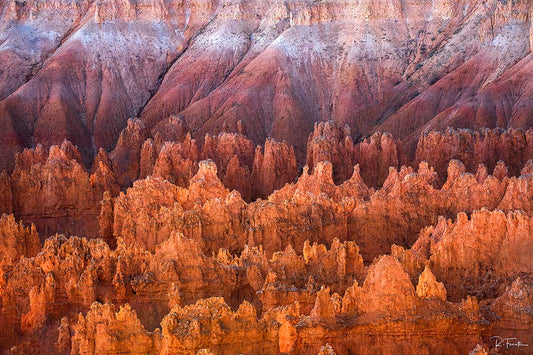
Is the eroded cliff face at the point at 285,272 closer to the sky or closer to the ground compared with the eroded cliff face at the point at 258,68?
closer to the ground

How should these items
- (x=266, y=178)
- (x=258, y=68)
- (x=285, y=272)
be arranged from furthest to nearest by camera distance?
(x=258, y=68)
(x=266, y=178)
(x=285, y=272)

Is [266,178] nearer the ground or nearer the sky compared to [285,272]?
nearer the sky

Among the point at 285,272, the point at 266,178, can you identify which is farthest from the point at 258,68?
the point at 285,272

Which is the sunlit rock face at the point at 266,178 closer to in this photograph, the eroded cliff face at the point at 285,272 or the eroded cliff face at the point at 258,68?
the eroded cliff face at the point at 285,272

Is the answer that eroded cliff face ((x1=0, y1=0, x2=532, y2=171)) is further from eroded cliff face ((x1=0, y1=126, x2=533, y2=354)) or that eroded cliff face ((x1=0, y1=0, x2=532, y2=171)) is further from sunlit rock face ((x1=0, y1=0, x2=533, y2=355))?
eroded cliff face ((x1=0, y1=126, x2=533, y2=354))

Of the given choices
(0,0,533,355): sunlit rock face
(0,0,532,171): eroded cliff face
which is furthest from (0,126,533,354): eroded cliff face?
(0,0,532,171): eroded cliff face

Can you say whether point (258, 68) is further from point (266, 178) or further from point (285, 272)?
point (285, 272)

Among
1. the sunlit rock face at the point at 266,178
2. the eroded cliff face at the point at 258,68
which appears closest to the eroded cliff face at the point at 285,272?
the sunlit rock face at the point at 266,178

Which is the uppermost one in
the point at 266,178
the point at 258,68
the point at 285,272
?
the point at 258,68
